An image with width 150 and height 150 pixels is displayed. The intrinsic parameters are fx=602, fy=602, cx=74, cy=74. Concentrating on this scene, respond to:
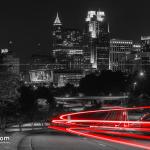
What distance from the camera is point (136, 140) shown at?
2519 centimetres

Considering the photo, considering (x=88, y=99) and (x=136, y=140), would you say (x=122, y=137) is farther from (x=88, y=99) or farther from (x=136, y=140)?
→ (x=88, y=99)

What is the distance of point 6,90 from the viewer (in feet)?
200

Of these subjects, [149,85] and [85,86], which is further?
[85,86]

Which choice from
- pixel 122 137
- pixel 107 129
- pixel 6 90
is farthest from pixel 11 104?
pixel 122 137

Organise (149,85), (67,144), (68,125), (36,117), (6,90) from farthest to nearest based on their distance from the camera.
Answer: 1. (149,85)
2. (6,90)
3. (36,117)
4. (68,125)
5. (67,144)

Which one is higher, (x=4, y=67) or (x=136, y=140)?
(x=4, y=67)

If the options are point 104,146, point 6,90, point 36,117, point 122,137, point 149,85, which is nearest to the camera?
point 104,146

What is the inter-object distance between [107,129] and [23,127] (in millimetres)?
10956

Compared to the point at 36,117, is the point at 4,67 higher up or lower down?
higher up

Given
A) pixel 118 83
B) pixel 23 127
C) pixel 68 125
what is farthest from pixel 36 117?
pixel 118 83

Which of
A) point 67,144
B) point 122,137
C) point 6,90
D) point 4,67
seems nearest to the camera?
point 67,144

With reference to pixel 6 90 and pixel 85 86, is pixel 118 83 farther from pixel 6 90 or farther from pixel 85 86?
pixel 6 90

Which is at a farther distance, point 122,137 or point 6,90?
point 6,90

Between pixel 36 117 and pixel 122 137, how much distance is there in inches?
1075
